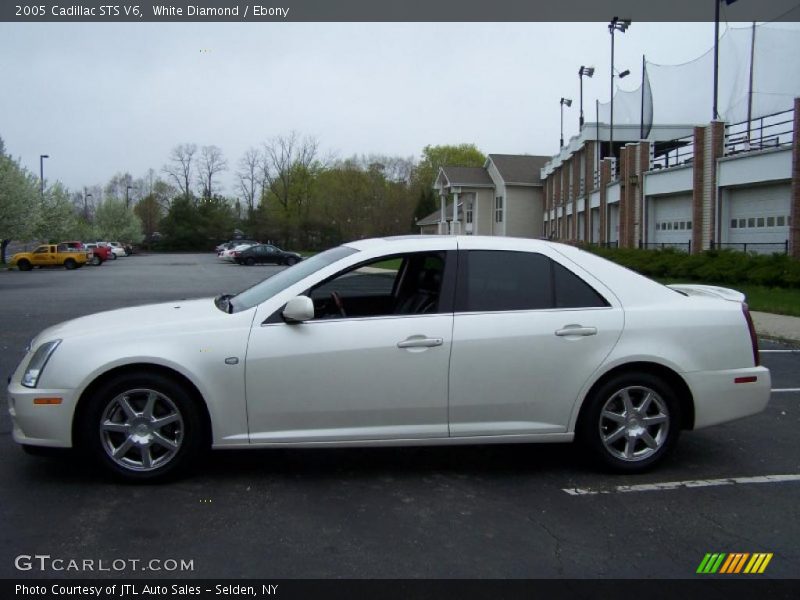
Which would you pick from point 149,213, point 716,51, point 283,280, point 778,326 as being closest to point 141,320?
point 283,280

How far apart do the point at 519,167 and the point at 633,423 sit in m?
58.8

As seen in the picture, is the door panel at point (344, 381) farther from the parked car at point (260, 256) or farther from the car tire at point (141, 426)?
the parked car at point (260, 256)

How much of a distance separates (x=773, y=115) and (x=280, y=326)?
964 inches

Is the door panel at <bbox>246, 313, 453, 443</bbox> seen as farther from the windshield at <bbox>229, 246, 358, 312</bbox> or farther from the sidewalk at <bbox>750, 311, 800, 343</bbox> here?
the sidewalk at <bbox>750, 311, 800, 343</bbox>

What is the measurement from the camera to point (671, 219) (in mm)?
32156

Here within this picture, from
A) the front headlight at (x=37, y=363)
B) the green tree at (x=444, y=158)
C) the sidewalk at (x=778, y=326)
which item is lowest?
the sidewalk at (x=778, y=326)

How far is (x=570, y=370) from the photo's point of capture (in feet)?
16.4

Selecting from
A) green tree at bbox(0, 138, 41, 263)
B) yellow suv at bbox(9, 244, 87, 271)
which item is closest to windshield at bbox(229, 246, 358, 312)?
green tree at bbox(0, 138, 41, 263)

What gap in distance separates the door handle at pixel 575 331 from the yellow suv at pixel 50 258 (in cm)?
4652

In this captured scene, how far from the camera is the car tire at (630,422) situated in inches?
200

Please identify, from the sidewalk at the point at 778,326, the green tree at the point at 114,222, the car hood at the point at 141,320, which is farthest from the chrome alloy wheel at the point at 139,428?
the green tree at the point at 114,222

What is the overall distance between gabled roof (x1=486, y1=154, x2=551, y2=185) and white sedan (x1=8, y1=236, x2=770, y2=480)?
182ft

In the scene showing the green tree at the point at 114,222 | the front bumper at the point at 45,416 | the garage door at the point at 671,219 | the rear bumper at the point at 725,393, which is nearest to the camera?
the front bumper at the point at 45,416

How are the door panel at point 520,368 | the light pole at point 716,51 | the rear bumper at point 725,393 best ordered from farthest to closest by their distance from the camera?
the light pole at point 716,51, the rear bumper at point 725,393, the door panel at point 520,368
